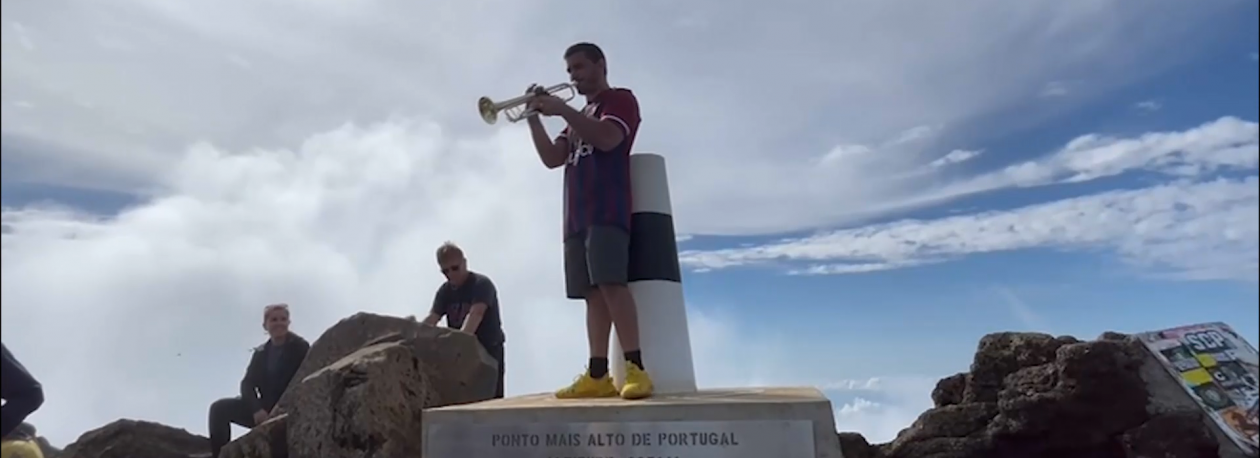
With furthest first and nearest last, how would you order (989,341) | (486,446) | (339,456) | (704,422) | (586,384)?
(989,341), (339,456), (586,384), (486,446), (704,422)

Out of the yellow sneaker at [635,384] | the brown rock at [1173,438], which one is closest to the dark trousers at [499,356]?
the yellow sneaker at [635,384]

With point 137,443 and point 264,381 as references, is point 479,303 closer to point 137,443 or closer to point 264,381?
point 264,381

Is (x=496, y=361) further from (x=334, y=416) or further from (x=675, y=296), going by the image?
(x=675, y=296)

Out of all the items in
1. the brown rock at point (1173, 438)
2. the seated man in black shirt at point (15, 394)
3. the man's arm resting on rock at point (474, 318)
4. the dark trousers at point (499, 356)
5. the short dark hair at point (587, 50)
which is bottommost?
the brown rock at point (1173, 438)

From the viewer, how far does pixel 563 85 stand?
Result: 16.4ft

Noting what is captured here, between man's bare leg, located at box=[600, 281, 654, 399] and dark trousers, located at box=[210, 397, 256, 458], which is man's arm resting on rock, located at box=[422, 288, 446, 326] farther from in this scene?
man's bare leg, located at box=[600, 281, 654, 399]

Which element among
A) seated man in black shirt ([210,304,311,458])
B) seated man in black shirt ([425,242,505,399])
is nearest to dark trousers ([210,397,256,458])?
seated man in black shirt ([210,304,311,458])

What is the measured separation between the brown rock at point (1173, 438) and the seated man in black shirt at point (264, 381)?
6591 mm

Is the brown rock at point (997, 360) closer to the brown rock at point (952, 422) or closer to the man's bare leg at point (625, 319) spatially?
the brown rock at point (952, 422)

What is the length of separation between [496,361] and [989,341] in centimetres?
417

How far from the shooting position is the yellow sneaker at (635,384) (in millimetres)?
4188

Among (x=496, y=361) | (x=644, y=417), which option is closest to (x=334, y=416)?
(x=496, y=361)

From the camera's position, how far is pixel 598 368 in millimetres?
4629

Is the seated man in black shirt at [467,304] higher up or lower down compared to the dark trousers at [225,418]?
higher up
